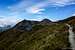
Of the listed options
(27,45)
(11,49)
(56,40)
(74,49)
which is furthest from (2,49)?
(74,49)

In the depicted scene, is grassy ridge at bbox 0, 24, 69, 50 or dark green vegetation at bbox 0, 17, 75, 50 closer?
dark green vegetation at bbox 0, 17, 75, 50

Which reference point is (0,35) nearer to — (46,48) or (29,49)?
(29,49)

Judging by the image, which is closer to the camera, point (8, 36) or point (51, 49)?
point (51, 49)

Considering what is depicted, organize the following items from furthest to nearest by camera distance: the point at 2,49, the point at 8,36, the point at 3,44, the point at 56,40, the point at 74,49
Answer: the point at 8,36 < the point at 3,44 < the point at 2,49 < the point at 56,40 < the point at 74,49

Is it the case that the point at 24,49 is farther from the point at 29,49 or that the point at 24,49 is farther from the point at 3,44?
the point at 3,44

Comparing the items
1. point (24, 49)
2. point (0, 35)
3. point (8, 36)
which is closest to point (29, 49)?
point (24, 49)

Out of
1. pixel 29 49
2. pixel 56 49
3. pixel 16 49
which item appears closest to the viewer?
pixel 56 49

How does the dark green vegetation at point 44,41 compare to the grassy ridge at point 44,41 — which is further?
the grassy ridge at point 44,41

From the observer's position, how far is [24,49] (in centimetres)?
9562

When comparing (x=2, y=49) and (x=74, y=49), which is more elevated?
(x=74, y=49)

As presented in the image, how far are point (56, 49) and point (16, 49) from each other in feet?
135

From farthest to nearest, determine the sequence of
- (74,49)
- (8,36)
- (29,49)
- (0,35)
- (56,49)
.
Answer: (0,35)
(8,36)
(29,49)
(56,49)
(74,49)

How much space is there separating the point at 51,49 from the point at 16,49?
37.2 metres

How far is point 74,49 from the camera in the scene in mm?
49469
